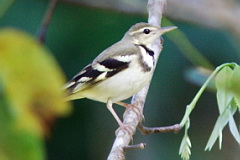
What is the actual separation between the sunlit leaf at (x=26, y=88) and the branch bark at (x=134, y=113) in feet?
4.76

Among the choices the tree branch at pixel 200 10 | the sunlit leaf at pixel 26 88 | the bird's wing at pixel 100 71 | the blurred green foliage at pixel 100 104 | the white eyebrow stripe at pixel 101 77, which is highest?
the sunlit leaf at pixel 26 88

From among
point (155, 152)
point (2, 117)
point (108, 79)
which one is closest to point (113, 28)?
point (155, 152)

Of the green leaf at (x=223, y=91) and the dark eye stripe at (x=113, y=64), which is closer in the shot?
the green leaf at (x=223, y=91)

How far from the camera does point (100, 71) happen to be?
130 inches

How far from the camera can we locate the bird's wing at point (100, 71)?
3.26 metres

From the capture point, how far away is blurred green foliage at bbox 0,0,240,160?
Result: 16.9 feet

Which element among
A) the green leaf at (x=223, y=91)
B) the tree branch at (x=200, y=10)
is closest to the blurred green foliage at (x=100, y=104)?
the tree branch at (x=200, y=10)

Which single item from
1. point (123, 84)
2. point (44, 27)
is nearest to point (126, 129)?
point (123, 84)

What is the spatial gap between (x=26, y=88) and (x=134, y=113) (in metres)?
2.47

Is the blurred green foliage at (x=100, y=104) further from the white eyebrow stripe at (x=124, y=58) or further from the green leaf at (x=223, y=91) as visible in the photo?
the green leaf at (x=223, y=91)

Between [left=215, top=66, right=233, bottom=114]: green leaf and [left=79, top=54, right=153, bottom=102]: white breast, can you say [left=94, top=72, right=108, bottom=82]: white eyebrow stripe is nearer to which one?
[left=79, top=54, right=153, bottom=102]: white breast

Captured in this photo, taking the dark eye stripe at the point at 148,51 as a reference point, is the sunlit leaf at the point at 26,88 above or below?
above

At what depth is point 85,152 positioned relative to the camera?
5.56 meters

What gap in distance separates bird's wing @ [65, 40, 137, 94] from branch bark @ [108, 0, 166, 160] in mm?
251
